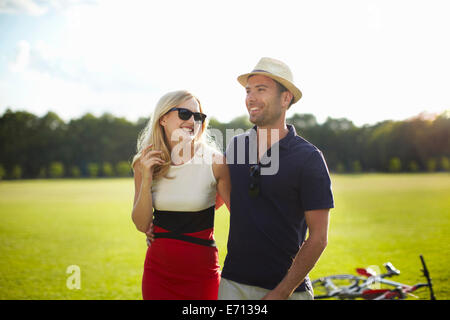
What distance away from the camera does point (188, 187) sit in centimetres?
301

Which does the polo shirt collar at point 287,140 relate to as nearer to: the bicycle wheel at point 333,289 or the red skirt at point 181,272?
the red skirt at point 181,272

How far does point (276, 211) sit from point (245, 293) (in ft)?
2.15

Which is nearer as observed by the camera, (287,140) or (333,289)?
(287,140)

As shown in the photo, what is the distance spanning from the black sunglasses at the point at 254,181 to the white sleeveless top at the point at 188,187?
0.53m

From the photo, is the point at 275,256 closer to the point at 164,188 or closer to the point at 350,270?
the point at 164,188

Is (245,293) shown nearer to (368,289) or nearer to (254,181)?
(254,181)

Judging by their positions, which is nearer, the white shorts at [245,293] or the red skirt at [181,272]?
the white shorts at [245,293]

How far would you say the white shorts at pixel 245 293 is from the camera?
2.59 meters

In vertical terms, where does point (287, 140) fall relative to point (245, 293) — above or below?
above

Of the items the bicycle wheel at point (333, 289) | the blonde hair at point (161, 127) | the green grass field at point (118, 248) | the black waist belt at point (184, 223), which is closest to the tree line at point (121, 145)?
the green grass field at point (118, 248)

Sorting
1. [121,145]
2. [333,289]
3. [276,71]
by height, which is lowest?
[333,289]

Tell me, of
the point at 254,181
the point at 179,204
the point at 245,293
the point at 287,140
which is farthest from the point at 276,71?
the point at 245,293

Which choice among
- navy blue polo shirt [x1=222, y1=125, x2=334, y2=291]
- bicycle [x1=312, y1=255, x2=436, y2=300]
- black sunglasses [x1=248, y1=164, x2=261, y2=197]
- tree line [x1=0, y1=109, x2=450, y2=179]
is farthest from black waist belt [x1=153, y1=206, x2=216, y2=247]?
tree line [x1=0, y1=109, x2=450, y2=179]

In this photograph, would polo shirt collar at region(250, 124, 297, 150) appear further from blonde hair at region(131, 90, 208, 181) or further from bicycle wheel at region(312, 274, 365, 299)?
bicycle wheel at region(312, 274, 365, 299)
